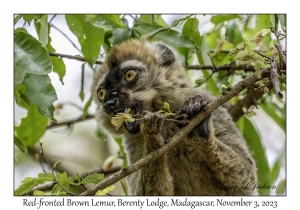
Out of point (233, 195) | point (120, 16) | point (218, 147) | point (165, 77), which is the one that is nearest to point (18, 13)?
point (120, 16)

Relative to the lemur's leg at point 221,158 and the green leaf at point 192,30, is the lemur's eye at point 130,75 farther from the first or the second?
the green leaf at point 192,30

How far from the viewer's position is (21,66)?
514 centimetres

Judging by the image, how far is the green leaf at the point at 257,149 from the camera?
23.8ft

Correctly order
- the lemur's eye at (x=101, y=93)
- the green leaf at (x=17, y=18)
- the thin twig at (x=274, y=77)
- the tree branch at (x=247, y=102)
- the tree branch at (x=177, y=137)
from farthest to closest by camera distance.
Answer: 1. the tree branch at (x=247, y=102)
2. the lemur's eye at (x=101, y=93)
3. the green leaf at (x=17, y=18)
4. the tree branch at (x=177, y=137)
5. the thin twig at (x=274, y=77)

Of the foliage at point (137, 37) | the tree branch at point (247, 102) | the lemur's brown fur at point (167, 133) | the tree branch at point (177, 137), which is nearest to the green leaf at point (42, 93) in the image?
the foliage at point (137, 37)

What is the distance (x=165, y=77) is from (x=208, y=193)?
152 cm

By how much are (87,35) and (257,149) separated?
3.34 meters

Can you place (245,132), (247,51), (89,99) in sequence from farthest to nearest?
(245,132) → (89,99) → (247,51)

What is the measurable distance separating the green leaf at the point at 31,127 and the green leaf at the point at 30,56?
1930mm

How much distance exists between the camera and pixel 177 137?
511 centimetres

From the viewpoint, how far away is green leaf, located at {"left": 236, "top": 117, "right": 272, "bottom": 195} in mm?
7248

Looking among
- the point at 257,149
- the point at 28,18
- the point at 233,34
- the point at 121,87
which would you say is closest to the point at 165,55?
the point at 121,87

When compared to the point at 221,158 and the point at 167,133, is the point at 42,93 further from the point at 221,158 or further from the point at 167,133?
the point at 221,158
